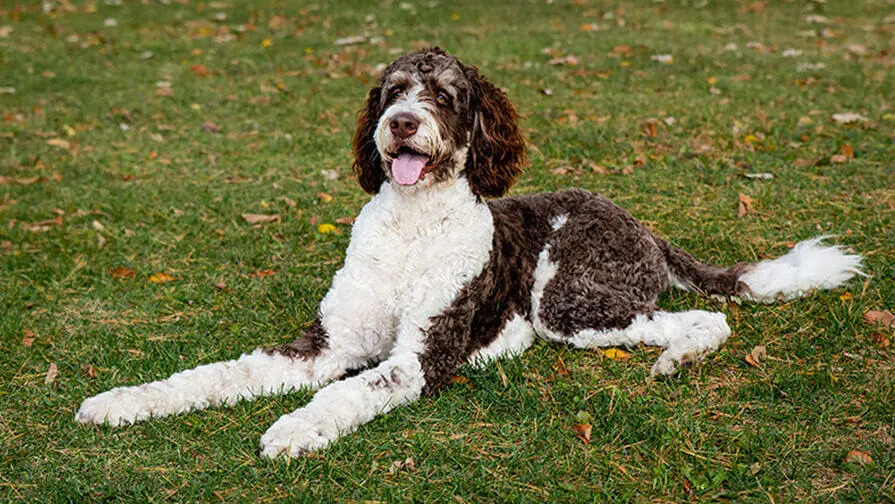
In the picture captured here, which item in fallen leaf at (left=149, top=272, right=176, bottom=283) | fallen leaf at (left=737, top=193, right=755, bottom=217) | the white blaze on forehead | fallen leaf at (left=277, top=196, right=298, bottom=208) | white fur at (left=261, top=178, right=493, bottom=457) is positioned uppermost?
the white blaze on forehead

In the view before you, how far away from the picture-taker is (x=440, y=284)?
4246 millimetres

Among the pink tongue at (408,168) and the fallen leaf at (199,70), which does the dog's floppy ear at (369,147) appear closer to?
the pink tongue at (408,168)

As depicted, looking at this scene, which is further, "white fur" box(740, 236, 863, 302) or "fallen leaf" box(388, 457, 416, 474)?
"white fur" box(740, 236, 863, 302)

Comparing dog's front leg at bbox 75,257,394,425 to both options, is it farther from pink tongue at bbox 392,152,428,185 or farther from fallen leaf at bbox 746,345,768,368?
fallen leaf at bbox 746,345,768,368

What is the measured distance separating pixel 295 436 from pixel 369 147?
5.16 feet

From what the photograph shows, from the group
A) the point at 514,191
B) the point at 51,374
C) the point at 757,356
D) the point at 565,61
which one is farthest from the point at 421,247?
the point at 565,61

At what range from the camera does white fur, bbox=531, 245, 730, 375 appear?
425 cm

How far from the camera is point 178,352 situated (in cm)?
480

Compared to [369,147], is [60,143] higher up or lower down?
lower down

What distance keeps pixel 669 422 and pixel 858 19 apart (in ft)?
40.6

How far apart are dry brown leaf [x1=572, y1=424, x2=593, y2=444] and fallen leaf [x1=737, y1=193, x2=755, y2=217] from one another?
3.30m

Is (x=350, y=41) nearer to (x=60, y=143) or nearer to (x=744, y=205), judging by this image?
(x=60, y=143)

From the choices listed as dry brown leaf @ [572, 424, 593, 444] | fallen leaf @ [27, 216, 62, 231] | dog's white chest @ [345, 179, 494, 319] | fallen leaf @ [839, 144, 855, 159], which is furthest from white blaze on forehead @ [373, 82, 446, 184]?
fallen leaf @ [839, 144, 855, 159]

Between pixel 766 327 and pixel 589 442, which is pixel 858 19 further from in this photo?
pixel 589 442
